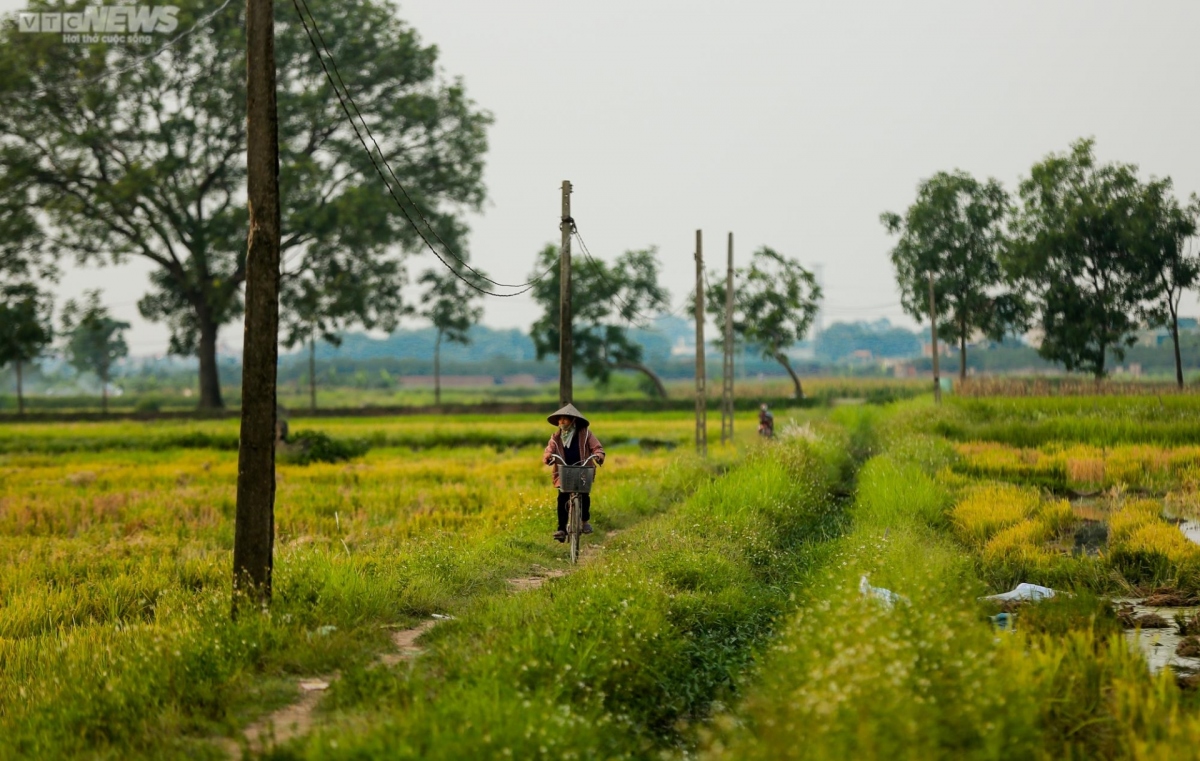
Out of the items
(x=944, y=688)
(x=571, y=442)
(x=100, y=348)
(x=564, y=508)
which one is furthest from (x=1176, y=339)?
(x=100, y=348)

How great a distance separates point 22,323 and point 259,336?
1605 inches

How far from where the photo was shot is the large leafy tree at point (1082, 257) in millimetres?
54031

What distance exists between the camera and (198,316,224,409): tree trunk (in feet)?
168

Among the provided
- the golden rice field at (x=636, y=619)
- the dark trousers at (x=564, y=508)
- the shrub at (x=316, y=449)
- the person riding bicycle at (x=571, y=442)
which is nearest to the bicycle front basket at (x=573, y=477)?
the person riding bicycle at (x=571, y=442)

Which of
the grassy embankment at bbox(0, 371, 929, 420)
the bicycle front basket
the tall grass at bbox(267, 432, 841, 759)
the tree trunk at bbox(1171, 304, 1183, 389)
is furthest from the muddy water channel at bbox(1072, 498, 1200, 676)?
the grassy embankment at bbox(0, 371, 929, 420)

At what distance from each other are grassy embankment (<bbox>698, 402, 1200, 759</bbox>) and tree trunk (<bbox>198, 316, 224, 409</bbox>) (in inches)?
1808

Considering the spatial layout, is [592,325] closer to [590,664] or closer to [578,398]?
[578,398]

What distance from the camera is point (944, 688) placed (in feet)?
22.1

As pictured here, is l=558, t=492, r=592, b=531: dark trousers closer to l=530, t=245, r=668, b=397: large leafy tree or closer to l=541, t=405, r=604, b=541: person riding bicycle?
l=541, t=405, r=604, b=541: person riding bicycle

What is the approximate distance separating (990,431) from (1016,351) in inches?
5046

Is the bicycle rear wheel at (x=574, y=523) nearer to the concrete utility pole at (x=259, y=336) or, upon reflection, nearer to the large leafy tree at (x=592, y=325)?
the concrete utility pole at (x=259, y=336)

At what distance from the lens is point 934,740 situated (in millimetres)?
5820

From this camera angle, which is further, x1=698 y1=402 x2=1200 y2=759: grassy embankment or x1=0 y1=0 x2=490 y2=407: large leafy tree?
x1=0 y1=0 x2=490 y2=407: large leafy tree

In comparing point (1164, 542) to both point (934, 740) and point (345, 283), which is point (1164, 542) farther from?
point (345, 283)
